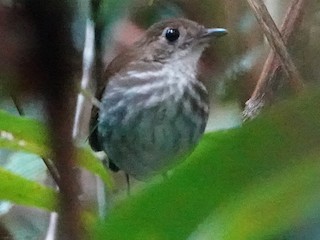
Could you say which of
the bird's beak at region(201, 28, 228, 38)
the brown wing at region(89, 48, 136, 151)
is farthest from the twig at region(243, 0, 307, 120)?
the brown wing at region(89, 48, 136, 151)

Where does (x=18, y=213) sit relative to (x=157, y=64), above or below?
below

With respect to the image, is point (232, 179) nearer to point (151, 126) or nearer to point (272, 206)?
point (272, 206)

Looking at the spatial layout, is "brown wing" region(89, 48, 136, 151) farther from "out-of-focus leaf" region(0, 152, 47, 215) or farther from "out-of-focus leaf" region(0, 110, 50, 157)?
"out-of-focus leaf" region(0, 110, 50, 157)

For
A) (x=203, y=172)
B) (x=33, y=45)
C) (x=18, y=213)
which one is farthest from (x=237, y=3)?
(x=33, y=45)

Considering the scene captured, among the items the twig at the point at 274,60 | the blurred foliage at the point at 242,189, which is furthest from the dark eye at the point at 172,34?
the blurred foliage at the point at 242,189

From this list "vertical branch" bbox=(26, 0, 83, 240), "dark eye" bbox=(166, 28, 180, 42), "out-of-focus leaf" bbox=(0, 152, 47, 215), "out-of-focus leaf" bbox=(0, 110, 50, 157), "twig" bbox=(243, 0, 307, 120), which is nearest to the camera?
"vertical branch" bbox=(26, 0, 83, 240)

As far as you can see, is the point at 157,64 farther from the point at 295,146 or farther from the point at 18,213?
the point at 295,146

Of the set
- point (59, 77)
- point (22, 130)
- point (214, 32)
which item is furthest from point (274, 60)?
point (59, 77)
